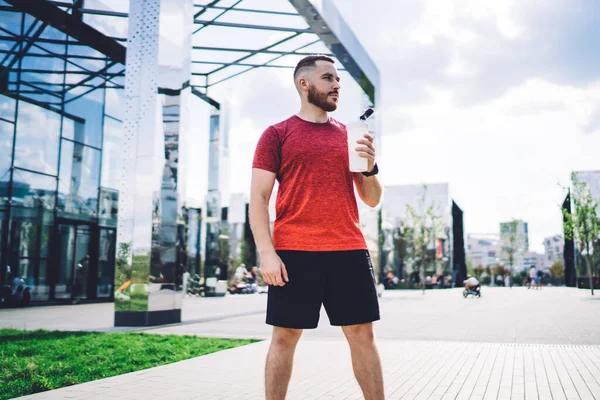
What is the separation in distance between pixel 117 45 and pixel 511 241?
41.4m

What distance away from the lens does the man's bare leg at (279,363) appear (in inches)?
103

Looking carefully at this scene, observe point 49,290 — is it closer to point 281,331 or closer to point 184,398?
point 184,398

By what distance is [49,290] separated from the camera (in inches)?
590

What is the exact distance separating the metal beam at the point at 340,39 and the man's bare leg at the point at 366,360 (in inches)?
383

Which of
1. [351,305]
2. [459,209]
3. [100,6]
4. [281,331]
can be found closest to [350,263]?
[351,305]

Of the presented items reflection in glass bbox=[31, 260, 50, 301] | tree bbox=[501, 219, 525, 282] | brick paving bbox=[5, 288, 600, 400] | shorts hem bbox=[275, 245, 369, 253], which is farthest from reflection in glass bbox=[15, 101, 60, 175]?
tree bbox=[501, 219, 525, 282]

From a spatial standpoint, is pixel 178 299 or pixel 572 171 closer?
pixel 178 299

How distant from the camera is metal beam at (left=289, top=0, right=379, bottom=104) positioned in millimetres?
11703

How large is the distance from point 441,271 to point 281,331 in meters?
39.4

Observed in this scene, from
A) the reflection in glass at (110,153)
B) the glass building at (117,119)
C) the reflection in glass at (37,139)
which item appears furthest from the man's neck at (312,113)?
the reflection in glass at (110,153)

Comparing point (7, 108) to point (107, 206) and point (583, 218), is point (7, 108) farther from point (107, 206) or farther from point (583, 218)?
point (583, 218)

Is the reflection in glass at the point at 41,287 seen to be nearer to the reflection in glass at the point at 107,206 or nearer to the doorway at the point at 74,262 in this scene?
Answer: the doorway at the point at 74,262

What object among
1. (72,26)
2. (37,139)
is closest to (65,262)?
(37,139)

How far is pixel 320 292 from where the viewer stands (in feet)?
8.73
